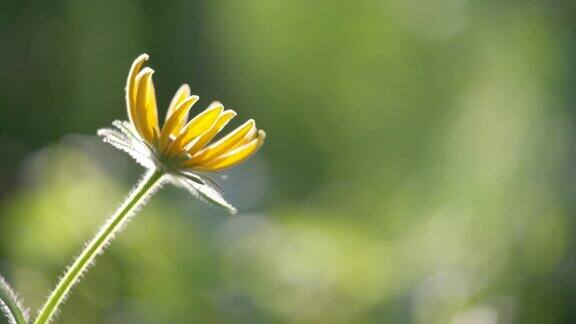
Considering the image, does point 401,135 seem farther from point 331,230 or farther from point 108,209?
point 108,209

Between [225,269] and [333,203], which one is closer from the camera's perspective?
[225,269]

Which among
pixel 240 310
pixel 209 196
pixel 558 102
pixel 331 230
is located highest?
pixel 558 102

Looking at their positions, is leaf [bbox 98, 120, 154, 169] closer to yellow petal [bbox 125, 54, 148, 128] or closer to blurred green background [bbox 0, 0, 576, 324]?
yellow petal [bbox 125, 54, 148, 128]

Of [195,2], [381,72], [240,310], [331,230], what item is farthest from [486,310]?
[195,2]

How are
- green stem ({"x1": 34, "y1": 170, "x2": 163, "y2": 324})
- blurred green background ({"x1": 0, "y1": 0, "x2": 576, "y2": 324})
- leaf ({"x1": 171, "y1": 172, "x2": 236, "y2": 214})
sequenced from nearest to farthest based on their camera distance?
green stem ({"x1": 34, "y1": 170, "x2": 163, "y2": 324}) < leaf ({"x1": 171, "y1": 172, "x2": 236, "y2": 214}) < blurred green background ({"x1": 0, "y1": 0, "x2": 576, "y2": 324})

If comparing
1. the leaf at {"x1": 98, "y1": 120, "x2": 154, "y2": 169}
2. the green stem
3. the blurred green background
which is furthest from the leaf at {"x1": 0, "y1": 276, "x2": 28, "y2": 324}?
the blurred green background

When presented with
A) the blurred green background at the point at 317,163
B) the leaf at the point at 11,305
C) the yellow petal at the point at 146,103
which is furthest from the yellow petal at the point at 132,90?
the blurred green background at the point at 317,163

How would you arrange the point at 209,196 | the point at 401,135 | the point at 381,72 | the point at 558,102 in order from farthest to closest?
1. the point at 381,72
2. the point at 401,135
3. the point at 558,102
4. the point at 209,196
